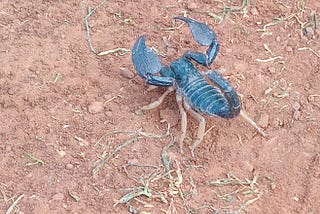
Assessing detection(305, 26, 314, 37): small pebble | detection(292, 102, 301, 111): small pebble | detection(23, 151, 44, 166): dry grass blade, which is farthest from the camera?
detection(305, 26, 314, 37): small pebble

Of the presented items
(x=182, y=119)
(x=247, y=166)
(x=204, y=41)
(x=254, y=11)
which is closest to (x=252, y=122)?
(x=247, y=166)

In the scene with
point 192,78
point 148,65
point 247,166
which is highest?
point 148,65

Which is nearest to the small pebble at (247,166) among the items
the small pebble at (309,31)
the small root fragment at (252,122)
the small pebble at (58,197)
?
the small root fragment at (252,122)

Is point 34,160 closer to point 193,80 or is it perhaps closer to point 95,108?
point 95,108

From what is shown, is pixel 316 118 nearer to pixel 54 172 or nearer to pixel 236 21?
pixel 236 21

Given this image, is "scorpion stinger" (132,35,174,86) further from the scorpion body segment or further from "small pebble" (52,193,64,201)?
"small pebble" (52,193,64,201)

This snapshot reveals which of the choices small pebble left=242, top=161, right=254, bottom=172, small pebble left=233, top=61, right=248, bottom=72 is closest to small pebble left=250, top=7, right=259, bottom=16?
small pebble left=233, top=61, right=248, bottom=72

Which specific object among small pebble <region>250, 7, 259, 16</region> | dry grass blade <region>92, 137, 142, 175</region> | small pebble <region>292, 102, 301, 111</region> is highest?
small pebble <region>250, 7, 259, 16</region>
